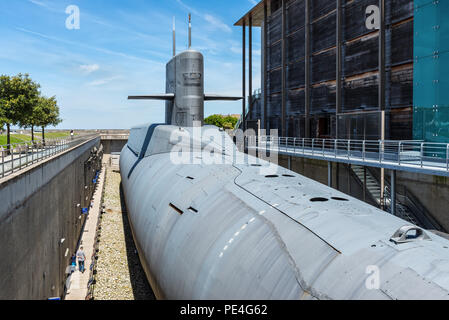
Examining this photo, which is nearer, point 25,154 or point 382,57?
point 25,154

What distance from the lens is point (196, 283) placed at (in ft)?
23.7

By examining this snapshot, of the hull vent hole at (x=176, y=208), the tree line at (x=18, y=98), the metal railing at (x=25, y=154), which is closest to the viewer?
the metal railing at (x=25, y=154)

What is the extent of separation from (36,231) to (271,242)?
7.64 meters

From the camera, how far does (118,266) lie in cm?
1523

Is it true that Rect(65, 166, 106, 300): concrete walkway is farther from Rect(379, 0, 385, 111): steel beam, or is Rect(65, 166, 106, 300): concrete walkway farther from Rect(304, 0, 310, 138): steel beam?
Rect(379, 0, 385, 111): steel beam

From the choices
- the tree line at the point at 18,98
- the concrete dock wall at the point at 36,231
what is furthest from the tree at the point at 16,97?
the concrete dock wall at the point at 36,231

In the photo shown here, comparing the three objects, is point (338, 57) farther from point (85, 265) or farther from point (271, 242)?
point (271, 242)

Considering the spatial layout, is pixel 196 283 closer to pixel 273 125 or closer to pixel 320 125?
pixel 320 125

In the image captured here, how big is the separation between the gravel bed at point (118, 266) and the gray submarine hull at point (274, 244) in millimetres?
2387

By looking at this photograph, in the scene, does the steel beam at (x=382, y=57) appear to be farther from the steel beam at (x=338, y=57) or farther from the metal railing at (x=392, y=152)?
the steel beam at (x=338, y=57)

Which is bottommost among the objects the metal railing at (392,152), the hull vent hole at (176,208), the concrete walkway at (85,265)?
the concrete walkway at (85,265)

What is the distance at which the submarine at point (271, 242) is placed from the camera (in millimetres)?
4941

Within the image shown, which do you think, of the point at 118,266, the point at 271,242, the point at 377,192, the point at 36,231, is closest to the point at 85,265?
the point at 118,266

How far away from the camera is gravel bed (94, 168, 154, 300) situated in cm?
1298
